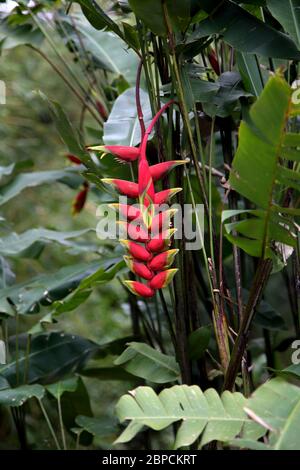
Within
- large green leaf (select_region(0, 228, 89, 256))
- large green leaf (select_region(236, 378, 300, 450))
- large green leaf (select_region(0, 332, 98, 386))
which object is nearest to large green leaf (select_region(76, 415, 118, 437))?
large green leaf (select_region(0, 332, 98, 386))

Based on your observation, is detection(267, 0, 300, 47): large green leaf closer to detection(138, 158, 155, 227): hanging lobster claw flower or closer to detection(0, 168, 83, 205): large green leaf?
detection(138, 158, 155, 227): hanging lobster claw flower

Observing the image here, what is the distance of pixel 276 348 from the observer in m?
1.69

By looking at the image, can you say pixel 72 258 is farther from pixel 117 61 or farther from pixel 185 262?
pixel 185 262

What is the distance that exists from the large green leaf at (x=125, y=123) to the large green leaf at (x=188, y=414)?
1.42 feet

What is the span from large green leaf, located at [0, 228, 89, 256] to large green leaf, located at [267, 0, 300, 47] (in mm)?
701

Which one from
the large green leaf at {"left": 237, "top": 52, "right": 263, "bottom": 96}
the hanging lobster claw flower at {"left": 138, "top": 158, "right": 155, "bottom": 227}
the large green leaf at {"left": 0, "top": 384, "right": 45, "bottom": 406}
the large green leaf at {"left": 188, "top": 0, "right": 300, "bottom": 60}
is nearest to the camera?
the hanging lobster claw flower at {"left": 138, "top": 158, "right": 155, "bottom": 227}

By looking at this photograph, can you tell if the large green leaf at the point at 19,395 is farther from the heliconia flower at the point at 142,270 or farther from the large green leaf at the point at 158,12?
the large green leaf at the point at 158,12

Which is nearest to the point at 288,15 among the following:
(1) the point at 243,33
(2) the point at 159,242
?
(1) the point at 243,33

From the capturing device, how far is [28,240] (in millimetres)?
1591

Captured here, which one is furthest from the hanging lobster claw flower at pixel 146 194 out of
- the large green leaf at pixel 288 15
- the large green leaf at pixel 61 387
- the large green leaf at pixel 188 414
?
the large green leaf at pixel 61 387

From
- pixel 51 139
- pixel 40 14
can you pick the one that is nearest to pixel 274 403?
pixel 40 14

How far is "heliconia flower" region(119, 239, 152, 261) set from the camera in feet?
2.95

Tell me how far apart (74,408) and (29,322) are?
0.93m

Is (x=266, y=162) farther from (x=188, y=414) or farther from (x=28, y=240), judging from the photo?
(x=28, y=240)
